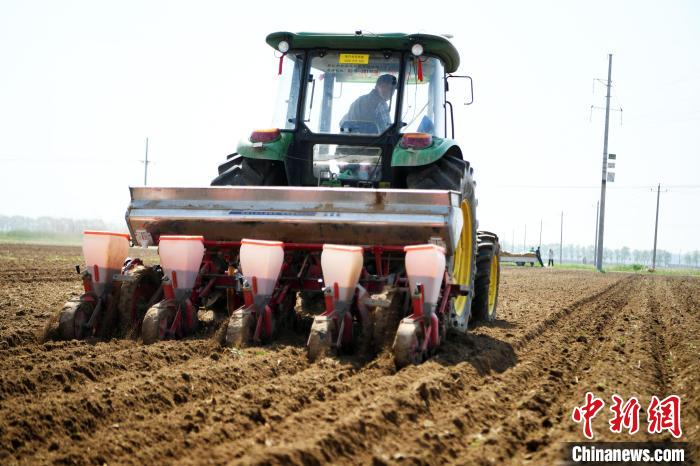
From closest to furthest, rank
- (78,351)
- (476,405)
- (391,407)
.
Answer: (391,407)
(476,405)
(78,351)

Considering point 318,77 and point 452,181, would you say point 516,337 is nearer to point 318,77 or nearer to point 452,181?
point 452,181

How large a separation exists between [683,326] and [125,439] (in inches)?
335

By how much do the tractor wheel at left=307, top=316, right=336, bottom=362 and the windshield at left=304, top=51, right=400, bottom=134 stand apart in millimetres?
2428

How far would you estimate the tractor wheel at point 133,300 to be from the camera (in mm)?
7188

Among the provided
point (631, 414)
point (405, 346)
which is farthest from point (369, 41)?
point (631, 414)

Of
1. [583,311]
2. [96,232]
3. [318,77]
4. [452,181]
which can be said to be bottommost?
[583,311]

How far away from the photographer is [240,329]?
255 inches

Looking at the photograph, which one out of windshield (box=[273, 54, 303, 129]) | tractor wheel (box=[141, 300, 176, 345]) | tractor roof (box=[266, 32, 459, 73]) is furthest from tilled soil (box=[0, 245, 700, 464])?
tractor roof (box=[266, 32, 459, 73])

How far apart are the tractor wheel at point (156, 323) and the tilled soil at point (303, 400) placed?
0.61 ft

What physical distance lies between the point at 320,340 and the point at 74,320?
219 centimetres

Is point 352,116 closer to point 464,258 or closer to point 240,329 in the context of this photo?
point 464,258

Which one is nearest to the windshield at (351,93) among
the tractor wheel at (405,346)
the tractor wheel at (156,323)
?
the tractor wheel at (156,323)

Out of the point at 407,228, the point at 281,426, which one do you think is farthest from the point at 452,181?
the point at 281,426

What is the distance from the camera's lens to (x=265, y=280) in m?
6.75
